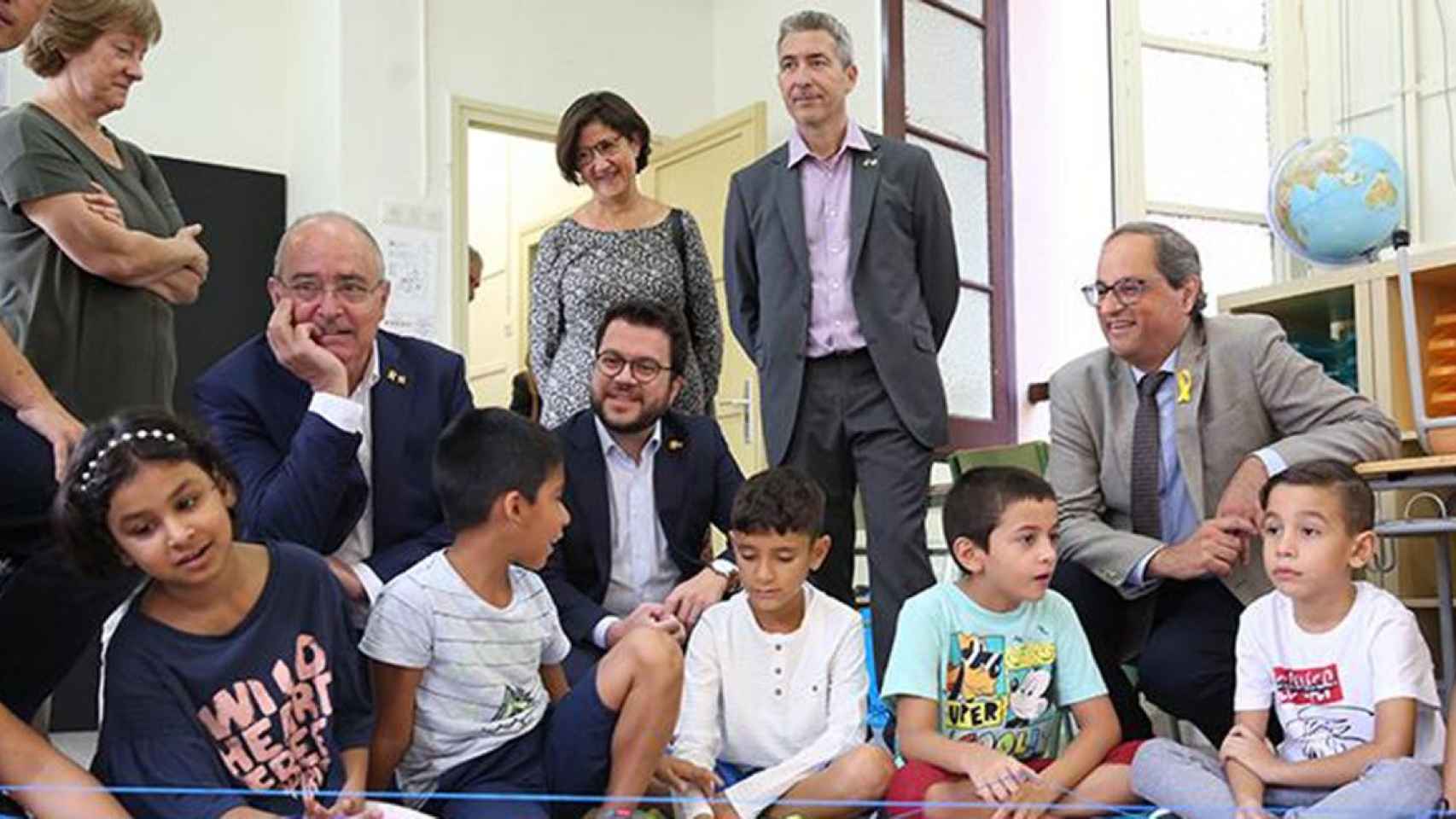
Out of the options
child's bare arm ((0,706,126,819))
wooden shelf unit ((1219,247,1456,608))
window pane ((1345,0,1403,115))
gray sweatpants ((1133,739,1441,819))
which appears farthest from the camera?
window pane ((1345,0,1403,115))

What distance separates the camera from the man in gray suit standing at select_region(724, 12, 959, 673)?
10.4 ft

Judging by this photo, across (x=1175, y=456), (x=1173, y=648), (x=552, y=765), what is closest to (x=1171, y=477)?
(x=1175, y=456)

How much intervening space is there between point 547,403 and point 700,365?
0.37m

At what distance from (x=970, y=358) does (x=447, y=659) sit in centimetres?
365

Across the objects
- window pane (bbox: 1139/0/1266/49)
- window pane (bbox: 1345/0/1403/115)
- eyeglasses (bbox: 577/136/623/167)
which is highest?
window pane (bbox: 1139/0/1266/49)

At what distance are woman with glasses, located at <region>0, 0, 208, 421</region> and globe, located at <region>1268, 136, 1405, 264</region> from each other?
3188 mm

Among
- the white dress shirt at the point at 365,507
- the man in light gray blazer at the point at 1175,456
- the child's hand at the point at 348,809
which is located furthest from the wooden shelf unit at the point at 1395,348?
the child's hand at the point at 348,809

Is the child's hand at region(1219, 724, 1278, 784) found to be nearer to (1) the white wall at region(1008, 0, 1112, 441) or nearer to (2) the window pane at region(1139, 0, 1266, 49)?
(1) the white wall at region(1008, 0, 1112, 441)

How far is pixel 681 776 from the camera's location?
7.79 ft

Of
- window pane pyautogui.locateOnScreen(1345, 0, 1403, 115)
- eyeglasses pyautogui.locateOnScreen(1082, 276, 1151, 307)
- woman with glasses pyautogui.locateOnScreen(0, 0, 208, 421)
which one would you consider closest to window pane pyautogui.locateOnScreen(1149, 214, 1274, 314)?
window pane pyautogui.locateOnScreen(1345, 0, 1403, 115)

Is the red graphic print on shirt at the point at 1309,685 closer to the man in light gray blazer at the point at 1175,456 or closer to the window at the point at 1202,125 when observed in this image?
the man in light gray blazer at the point at 1175,456

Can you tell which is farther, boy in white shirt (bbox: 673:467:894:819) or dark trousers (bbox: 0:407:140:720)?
boy in white shirt (bbox: 673:467:894:819)

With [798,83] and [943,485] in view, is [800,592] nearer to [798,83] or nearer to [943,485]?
[798,83]

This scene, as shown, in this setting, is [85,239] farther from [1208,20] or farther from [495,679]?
[1208,20]
